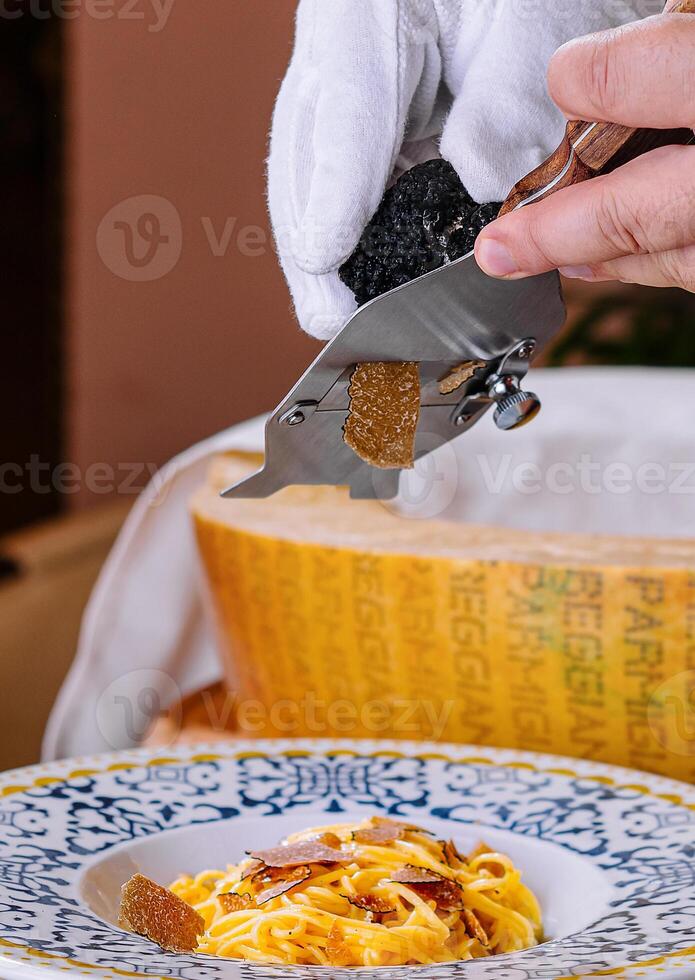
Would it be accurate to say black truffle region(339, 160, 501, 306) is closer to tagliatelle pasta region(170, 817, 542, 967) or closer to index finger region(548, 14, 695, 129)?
index finger region(548, 14, 695, 129)

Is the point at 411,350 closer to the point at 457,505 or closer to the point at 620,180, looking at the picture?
the point at 620,180

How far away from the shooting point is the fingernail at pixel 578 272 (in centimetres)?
40

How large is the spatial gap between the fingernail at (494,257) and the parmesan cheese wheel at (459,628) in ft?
0.85

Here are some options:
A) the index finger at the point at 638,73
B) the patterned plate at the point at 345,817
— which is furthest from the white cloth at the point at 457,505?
the index finger at the point at 638,73

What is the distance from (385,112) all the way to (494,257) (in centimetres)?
5

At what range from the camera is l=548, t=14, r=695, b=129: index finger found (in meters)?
0.32

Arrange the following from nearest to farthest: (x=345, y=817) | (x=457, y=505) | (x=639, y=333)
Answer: (x=345, y=817) < (x=457, y=505) < (x=639, y=333)

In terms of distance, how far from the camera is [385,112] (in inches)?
13.7

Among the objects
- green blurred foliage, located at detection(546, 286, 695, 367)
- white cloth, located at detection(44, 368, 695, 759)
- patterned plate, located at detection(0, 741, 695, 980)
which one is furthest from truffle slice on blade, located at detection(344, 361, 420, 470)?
green blurred foliage, located at detection(546, 286, 695, 367)

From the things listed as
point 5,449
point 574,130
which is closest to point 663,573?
point 574,130

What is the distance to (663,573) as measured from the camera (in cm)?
57

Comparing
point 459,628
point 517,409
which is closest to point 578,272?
point 517,409

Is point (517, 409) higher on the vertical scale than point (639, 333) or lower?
higher

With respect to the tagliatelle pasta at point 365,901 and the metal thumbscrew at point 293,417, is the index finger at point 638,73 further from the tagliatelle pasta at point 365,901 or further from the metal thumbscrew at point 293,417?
the tagliatelle pasta at point 365,901
